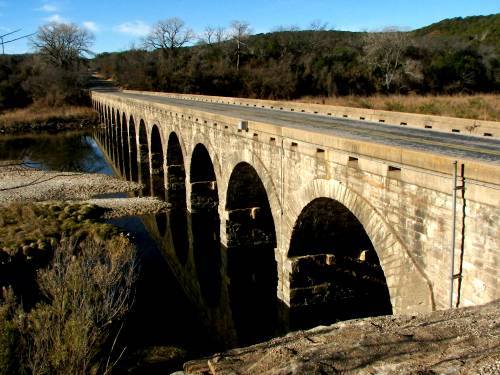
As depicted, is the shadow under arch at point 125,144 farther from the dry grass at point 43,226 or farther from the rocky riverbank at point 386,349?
the rocky riverbank at point 386,349

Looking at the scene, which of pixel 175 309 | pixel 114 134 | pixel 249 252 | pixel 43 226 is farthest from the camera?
pixel 114 134

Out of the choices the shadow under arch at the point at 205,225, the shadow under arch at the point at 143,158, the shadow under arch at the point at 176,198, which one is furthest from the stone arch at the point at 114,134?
the shadow under arch at the point at 205,225

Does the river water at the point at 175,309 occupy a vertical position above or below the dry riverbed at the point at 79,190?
below

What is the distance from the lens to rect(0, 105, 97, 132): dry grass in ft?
210

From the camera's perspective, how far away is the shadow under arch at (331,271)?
1384 cm

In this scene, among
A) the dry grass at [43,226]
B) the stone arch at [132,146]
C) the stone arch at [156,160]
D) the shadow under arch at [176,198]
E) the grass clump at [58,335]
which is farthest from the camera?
the stone arch at [132,146]

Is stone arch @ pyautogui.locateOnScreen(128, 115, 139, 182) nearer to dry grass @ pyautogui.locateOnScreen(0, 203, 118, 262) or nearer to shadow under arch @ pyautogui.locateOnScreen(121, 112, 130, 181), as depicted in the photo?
shadow under arch @ pyautogui.locateOnScreen(121, 112, 130, 181)

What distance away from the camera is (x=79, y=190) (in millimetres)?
29484

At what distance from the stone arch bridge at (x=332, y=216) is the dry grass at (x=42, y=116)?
4318cm

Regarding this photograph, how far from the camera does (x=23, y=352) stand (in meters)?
8.88

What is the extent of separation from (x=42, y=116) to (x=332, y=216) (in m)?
63.5

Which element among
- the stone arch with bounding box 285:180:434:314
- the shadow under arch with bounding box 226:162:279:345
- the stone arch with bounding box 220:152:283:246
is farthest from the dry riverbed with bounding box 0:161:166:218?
the stone arch with bounding box 285:180:434:314

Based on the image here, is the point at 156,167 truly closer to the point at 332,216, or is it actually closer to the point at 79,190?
the point at 79,190

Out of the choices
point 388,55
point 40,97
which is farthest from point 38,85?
point 388,55
